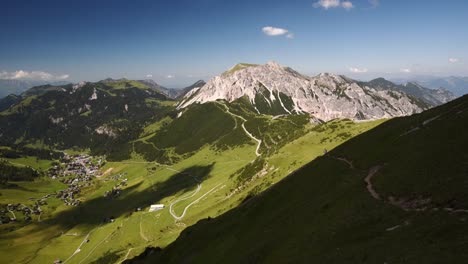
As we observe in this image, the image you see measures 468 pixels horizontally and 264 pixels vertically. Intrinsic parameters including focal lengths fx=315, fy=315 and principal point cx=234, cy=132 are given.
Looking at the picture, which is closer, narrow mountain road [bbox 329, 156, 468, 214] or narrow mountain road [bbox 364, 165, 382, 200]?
narrow mountain road [bbox 329, 156, 468, 214]

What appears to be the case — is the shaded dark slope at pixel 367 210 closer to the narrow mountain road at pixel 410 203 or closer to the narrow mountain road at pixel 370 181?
the narrow mountain road at pixel 410 203

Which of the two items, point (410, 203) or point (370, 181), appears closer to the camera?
point (410, 203)

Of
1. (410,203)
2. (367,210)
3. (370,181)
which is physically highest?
(370,181)

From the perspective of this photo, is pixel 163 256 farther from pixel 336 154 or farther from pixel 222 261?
pixel 336 154

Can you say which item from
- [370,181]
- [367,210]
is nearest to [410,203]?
[367,210]

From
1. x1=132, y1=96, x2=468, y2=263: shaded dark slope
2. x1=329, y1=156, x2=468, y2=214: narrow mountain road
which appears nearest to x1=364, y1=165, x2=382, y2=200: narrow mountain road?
x1=329, y1=156, x2=468, y2=214: narrow mountain road

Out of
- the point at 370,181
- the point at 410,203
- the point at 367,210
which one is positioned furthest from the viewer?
the point at 370,181

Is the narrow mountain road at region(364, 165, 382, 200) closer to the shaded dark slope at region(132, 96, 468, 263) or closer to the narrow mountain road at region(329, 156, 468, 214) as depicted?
the narrow mountain road at region(329, 156, 468, 214)

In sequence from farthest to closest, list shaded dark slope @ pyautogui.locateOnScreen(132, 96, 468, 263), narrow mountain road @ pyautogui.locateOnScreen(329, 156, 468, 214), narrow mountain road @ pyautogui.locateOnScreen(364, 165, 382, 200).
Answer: narrow mountain road @ pyautogui.locateOnScreen(364, 165, 382, 200)
narrow mountain road @ pyautogui.locateOnScreen(329, 156, 468, 214)
shaded dark slope @ pyautogui.locateOnScreen(132, 96, 468, 263)

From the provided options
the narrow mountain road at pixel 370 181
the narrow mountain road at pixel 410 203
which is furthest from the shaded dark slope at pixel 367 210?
the narrow mountain road at pixel 370 181

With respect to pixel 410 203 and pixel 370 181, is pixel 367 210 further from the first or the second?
pixel 370 181
